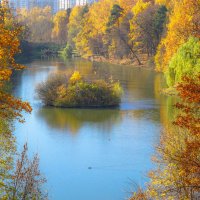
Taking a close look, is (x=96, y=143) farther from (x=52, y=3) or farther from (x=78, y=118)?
(x=52, y=3)

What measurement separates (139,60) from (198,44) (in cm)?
2646

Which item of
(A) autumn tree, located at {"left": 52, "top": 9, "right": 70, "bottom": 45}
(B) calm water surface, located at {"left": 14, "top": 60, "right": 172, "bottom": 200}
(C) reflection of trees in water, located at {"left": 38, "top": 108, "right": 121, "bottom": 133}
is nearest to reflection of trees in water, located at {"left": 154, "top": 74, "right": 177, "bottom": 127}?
(B) calm water surface, located at {"left": 14, "top": 60, "right": 172, "bottom": 200}

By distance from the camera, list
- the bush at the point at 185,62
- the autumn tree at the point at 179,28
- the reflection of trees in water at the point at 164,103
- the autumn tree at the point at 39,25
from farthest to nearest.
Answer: the autumn tree at the point at 39,25 < the autumn tree at the point at 179,28 < the bush at the point at 185,62 < the reflection of trees in water at the point at 164,103

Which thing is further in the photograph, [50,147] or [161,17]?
[161,17]

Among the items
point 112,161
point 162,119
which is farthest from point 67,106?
point 112,161

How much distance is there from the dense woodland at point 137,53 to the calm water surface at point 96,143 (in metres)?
1.45

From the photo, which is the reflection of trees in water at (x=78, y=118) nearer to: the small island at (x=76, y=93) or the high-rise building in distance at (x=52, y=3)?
the small island at (x=76, y=93)

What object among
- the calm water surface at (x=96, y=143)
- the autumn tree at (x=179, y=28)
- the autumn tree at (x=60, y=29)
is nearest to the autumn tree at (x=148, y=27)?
the autumn tree at (x=179, y=28)

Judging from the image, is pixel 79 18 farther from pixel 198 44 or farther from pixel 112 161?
pixel 112 161

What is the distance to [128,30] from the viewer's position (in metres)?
60.3

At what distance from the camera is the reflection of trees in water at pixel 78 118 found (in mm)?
24562

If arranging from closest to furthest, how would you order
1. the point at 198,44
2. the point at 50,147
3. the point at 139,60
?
the point at 50,147 < the point at 198,44 < the point at 139,60

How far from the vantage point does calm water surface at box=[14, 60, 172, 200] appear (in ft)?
51.3

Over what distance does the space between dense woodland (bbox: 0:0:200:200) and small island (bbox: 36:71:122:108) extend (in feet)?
8.31
